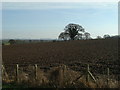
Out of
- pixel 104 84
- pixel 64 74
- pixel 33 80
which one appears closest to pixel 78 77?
pixel 64 74

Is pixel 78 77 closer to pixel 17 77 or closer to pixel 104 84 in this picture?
pixel 104 84

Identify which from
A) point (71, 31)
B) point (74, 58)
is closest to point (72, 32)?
point (71, 31)

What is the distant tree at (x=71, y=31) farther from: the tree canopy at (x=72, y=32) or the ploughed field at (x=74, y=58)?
the ploughed field at (x=74, y=58)

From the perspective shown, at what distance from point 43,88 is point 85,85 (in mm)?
2134

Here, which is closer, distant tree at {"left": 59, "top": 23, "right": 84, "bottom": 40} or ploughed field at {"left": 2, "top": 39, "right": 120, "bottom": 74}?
ploughed field at {"left": 2, "top": 39, "right": 120, "bottom": 74}

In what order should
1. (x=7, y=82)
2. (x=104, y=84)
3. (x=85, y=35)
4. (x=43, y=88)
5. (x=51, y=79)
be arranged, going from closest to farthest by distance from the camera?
1. (x=104, y=84)
2. (x=43, y=88)
3. (x=51, y=79)
4. (x=7, y=82)
5. (x=85, y=35)

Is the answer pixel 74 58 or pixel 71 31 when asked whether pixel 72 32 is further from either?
pixel 74 58

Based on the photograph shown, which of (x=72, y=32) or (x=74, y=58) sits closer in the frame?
(x=74, y=58)

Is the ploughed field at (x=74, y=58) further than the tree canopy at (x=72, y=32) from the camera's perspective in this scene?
No

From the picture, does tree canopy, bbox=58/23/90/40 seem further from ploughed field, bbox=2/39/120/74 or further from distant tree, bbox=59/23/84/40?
ploughed field, bbox=2/39/120/74

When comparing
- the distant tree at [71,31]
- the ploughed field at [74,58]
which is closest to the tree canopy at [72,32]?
the distant tree at [71,31]

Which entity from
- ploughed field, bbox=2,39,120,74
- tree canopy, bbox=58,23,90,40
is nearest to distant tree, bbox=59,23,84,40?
tree canopy, bbox=58,23,90,40

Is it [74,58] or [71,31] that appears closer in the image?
[74,58]

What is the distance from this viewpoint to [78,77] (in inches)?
521
